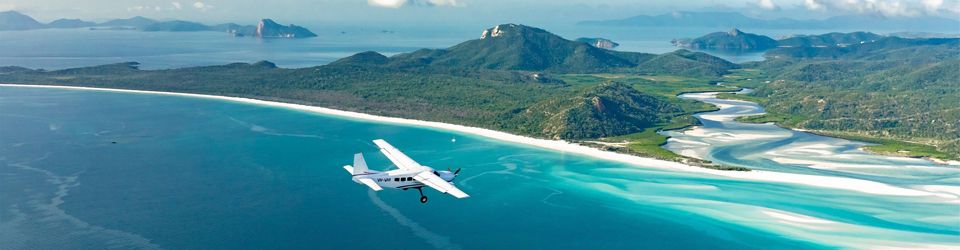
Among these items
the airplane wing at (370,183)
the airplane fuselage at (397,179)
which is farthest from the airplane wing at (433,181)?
the airplane wing at (370,183)

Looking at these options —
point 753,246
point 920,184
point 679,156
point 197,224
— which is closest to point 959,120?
point 920,184

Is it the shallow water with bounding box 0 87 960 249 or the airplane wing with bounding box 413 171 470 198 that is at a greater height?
the airplane wing with bounding box 413 171 470 198

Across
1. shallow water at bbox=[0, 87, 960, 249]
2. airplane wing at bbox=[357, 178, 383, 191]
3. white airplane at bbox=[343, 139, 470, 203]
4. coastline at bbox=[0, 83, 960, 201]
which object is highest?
white airplane at bbox=[343, 139, 470, 203]

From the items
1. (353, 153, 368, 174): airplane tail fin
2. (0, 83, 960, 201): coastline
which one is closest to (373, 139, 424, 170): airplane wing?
(353, 153, 368, 174): airplane tail fin

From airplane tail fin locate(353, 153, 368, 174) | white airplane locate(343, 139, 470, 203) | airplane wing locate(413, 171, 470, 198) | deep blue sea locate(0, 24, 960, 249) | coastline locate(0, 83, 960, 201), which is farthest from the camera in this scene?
coastline locate(0, 83, 960, 201)

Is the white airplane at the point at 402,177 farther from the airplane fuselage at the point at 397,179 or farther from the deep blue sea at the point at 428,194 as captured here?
the deep blue sea at the point at 428,194

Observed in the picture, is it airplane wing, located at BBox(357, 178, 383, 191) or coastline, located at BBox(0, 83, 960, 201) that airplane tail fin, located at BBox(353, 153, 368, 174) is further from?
coastline, located at BBox(0, 83, 960, 201)

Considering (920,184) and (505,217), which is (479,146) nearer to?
(505,217)

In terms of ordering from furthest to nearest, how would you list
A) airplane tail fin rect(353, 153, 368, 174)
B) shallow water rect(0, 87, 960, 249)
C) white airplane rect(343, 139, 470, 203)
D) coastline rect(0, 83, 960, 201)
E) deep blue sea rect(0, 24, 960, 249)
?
coastline rect(0, 83, 960, 201)
deep blue sea rect(0, 24, 960, 249)
shallow water rect(0, 87, 960, 249)
airplane tail fin rect(353, 153, 368, 174)
white airplane rect(343, 139, 470, 203)
